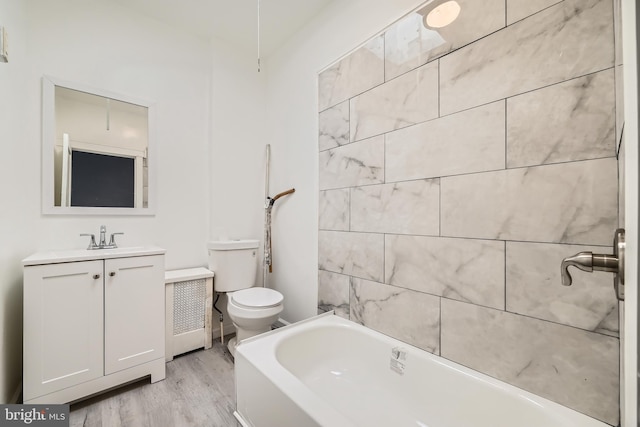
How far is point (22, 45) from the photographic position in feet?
5.49

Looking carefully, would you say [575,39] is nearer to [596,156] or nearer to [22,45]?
[596,156]

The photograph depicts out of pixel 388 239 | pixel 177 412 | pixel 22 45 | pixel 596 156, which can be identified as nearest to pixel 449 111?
pixel 596 156

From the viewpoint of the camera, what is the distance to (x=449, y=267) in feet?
4.43

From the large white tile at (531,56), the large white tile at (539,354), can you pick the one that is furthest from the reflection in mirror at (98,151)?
the large white tile at (539,354)

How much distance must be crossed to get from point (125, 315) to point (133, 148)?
1.25 meters

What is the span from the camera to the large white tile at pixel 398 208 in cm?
142

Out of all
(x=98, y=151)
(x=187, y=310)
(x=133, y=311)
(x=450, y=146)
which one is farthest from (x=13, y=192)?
(x=450, y=146)

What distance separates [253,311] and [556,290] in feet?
5.45

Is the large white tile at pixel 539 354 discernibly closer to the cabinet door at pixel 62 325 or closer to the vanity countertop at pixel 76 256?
the vanity countertop at pixel 76 256

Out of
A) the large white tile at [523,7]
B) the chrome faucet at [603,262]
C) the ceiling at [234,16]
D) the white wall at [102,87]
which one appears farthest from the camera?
the ceiling at [234,16]

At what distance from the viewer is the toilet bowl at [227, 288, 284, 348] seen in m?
1.90

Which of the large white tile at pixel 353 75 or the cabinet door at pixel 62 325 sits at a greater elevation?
the large white tile at pixel 353 75

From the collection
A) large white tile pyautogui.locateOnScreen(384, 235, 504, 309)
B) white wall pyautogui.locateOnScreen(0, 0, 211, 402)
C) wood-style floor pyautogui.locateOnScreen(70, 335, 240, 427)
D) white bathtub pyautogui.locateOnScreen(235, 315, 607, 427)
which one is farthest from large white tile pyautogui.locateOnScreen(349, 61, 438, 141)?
wood-style floor pyautogui.locateOnScreen(70, 335, 240, 427)

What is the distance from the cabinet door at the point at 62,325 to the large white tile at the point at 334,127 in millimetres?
1656
